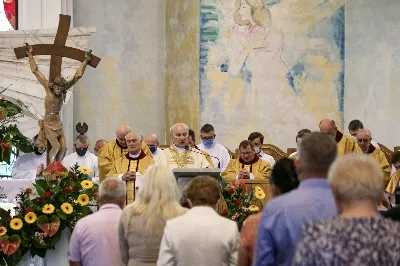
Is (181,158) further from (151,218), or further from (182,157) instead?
(151,218)

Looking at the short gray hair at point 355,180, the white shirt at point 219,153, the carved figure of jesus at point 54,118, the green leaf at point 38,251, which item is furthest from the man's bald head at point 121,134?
the short gray hair at point 355,180

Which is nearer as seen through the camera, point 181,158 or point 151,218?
point 151,218

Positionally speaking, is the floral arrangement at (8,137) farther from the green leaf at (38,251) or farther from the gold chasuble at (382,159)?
the gold chasuble at (382,159)

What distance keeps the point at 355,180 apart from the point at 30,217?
206 inches

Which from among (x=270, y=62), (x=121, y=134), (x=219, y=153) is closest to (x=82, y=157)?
(x=219, y=153)

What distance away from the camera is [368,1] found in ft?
54.5

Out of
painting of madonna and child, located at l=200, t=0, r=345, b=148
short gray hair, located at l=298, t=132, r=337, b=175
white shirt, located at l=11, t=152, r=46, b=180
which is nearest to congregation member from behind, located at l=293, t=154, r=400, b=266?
short gray hair, located at l=298, t=132, r=337, b=175

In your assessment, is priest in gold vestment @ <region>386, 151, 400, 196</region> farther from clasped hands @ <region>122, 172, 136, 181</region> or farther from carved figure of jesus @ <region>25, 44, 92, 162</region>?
carved figure of jesus @ <region>25, 44, 92, 162</region>

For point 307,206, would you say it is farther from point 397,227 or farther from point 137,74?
point 137,74

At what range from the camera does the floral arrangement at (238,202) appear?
8977mm

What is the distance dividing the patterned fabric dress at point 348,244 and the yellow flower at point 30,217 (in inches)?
206

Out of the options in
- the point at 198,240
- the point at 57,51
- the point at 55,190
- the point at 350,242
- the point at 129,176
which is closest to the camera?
the point at 350,242

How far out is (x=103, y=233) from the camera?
238 inches

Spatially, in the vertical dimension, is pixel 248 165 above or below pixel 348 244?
below
